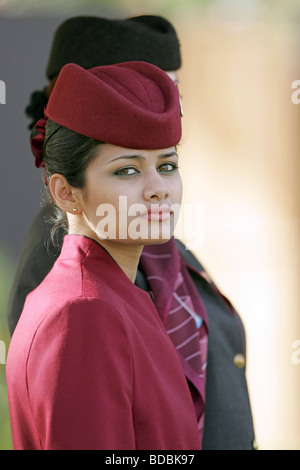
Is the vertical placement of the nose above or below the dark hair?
below

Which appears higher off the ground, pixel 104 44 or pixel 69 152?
pixel 104 44

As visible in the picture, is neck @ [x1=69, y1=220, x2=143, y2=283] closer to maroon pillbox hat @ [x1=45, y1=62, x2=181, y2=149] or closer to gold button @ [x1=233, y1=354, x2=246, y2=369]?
maroon pillbox hat @ [x1=45, y1=62, x2=181, y2=149]

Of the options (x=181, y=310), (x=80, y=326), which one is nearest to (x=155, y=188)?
(x=80, y=326)

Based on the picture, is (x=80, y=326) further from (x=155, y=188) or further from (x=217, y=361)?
(x=217, y=361)

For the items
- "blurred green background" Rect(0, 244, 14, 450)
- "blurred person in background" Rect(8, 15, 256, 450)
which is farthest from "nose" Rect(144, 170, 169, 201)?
"blurred green background" Rect(0, 244, 14, 450)

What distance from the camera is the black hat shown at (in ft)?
5.92

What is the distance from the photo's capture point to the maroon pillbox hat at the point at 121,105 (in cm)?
115

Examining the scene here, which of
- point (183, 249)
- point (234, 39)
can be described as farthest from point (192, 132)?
point (183, 249)

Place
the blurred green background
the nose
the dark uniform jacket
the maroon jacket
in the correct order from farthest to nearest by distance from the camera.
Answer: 1. the blurred green background
2. the dark uniform jacket
3. the nose
4. the maroon jacket

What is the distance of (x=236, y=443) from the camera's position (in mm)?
1624

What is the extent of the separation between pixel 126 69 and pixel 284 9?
1.60 metres

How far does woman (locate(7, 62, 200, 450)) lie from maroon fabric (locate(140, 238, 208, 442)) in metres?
0.24

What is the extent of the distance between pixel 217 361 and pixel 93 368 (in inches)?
25.1

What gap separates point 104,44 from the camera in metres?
1.80
